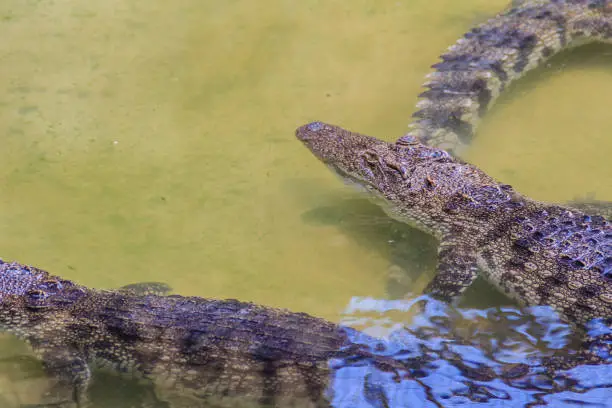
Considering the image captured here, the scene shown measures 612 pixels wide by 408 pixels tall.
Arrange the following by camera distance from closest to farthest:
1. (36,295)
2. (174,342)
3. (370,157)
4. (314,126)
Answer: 1. (174,342)
2. (36,295)
3. (370,157)
4. (314,126)

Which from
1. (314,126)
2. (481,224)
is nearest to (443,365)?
(481,224)

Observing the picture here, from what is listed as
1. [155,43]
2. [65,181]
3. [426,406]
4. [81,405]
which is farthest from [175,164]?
[426,406]

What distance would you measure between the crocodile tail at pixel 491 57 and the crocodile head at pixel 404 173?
7.4 inches

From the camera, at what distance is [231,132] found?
16.4 feet

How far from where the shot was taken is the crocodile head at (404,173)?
13.5 ft

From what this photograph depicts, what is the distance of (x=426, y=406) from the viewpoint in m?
2.91

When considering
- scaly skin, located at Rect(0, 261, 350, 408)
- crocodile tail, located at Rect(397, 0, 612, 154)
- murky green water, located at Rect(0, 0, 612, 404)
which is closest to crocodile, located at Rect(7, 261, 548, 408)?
scaly skin, located at Rect(0, 261, 350, 408)

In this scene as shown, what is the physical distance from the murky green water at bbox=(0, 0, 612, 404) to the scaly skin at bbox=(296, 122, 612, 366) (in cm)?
25

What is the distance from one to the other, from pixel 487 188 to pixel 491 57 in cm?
152

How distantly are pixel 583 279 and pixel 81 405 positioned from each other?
272 centimetres

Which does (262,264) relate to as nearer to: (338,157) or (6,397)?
(338,157)

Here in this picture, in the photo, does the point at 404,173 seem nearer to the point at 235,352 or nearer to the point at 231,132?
the point at 231,132

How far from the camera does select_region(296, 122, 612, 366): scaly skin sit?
3502 millimetres

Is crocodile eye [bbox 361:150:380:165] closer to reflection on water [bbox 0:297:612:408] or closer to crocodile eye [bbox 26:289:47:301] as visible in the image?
reflection on water [bbox 0:297:612:408]
